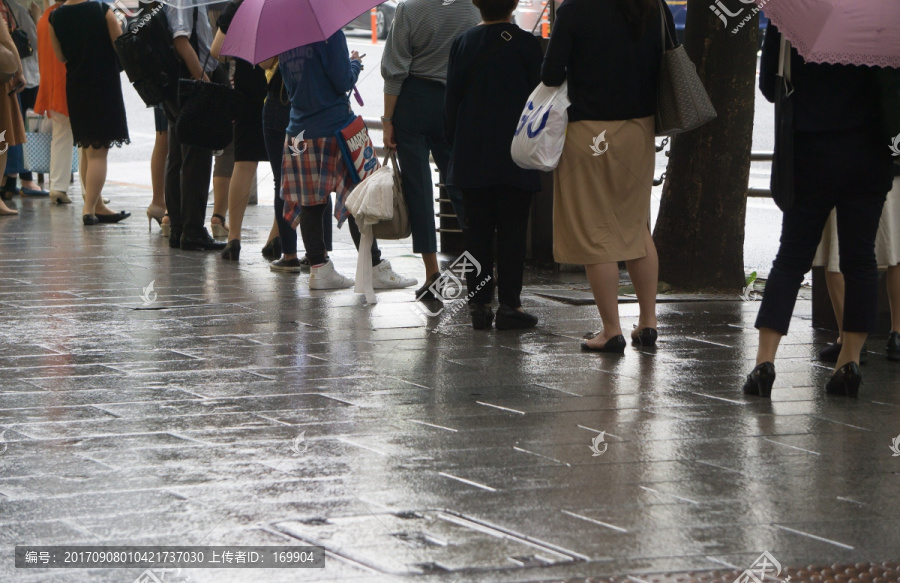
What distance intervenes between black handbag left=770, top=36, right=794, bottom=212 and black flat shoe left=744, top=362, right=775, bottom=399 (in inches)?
25.4

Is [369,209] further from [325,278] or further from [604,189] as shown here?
[604,189]

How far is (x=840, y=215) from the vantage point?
5.02m

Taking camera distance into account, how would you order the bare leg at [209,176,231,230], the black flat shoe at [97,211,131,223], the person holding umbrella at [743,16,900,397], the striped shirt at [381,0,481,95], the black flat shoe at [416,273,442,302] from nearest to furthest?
the person holding umbrella at [743,16,900,397], the striped shirt at [381,0,481,95], the black flat shoe at [416,273,442,302], the bare leg at [209,176,231,230], the black flat shoe at [97,211,131,223]

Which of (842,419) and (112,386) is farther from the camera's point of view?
(112,386)

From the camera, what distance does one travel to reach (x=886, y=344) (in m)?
6.00

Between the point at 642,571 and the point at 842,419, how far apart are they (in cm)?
183

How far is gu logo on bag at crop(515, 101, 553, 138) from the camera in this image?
572cm

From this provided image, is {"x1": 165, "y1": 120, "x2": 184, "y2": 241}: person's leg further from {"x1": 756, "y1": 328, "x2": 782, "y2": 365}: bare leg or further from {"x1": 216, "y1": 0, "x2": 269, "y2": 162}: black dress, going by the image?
{"x1": 756, "y1": 328, "x2": 782, "y2": 365}: bare leg

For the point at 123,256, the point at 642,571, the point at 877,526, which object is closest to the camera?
the point at 642,571

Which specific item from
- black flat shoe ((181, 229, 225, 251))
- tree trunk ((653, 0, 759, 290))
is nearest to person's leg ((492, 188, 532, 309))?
tree trunk ((653, 0, 759, 290))

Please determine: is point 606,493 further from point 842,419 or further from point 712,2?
point 712,2

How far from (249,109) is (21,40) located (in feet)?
16.5

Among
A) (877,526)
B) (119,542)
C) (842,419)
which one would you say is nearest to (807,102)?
(842,419)

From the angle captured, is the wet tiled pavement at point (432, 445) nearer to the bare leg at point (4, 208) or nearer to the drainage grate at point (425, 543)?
the drainage grate at point (425, 543)
